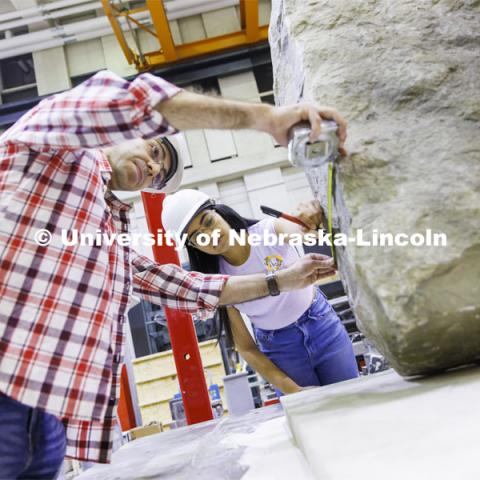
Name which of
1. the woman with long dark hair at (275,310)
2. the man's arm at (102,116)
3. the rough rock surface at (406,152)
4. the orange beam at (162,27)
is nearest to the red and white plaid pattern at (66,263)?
the man's arm at (102,116)

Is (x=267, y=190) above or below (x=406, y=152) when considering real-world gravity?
above

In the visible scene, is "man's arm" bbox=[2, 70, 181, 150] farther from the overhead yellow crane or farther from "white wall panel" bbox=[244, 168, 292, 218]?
"white wall panel" bbox=[244, 168, 292, 218]

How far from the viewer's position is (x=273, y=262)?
2107 mm

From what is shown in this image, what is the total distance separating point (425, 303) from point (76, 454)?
3.11 feet

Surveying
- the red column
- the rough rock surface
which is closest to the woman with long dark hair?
the rough rock surface

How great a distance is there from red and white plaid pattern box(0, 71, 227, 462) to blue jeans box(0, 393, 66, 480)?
41 millimetres

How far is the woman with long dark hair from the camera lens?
2102mm

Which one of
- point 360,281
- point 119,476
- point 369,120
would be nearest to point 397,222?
point 360,281

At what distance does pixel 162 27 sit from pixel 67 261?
5.39m

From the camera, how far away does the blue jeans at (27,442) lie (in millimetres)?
1105

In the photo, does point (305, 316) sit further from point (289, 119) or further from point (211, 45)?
point (211, 45)

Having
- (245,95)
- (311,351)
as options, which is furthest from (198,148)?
(311,351)

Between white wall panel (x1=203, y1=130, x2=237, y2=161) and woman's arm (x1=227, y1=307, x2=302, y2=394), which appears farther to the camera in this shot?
white wall panel (x1=203, y1=130, x2=237, y2=161)

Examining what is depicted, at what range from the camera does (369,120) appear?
147cm
